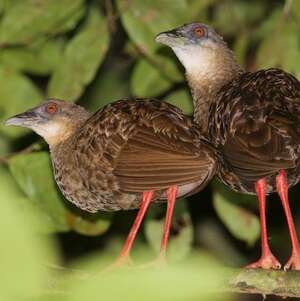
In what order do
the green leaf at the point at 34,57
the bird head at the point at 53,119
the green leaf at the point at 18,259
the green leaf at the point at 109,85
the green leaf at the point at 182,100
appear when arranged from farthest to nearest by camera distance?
1. the green leaf at the point at 109,85
2. the green leaf at the point at 182,100
3. the green leaf at the point at 34,57
4. the bird head at the point at 53,119
5. the green leaf at the point at 18,259

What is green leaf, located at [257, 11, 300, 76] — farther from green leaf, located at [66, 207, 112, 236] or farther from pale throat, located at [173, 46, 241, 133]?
green leaf, located at [66, 207, 112, 236]

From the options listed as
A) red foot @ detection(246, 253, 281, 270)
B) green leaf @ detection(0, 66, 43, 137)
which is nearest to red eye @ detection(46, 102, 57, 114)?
green leaf @ detection(0, 66, 43, 137)

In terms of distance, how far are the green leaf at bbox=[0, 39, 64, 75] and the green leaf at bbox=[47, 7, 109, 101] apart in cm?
15

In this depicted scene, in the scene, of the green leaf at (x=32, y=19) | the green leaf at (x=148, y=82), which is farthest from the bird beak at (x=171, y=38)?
the green leaf at (x=32, y=19)

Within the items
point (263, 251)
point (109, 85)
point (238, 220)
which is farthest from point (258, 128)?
point (109, 85)

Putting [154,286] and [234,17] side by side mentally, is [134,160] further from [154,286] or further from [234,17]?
[154,286]

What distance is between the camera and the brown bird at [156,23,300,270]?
310 cm

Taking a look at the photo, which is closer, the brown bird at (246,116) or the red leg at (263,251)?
the brown bird at (246,116)

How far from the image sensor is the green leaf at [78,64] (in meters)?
4.48

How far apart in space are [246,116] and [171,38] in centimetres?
130

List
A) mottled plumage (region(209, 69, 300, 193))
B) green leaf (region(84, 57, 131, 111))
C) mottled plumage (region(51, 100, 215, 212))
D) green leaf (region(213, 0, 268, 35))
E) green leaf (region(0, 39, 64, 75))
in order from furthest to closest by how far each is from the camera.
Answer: green leaf (region(84, 57, 131, 111)), green leaf (region(213, 0, 268, 35)), green leaf (region(0, 39, 64, 75)), mottled plumage (region(51, 100, 215, 212)), mottled plumage (region(209, 69, 300, 193))

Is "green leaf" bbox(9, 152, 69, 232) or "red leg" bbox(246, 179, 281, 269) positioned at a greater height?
"red leg" bbox(246, 179, 281, 269)

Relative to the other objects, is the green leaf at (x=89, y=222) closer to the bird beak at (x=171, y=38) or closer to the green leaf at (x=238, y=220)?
the green leaf at (x=238, y=220)

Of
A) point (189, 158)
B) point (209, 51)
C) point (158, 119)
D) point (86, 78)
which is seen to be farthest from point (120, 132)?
point (209, 51)
